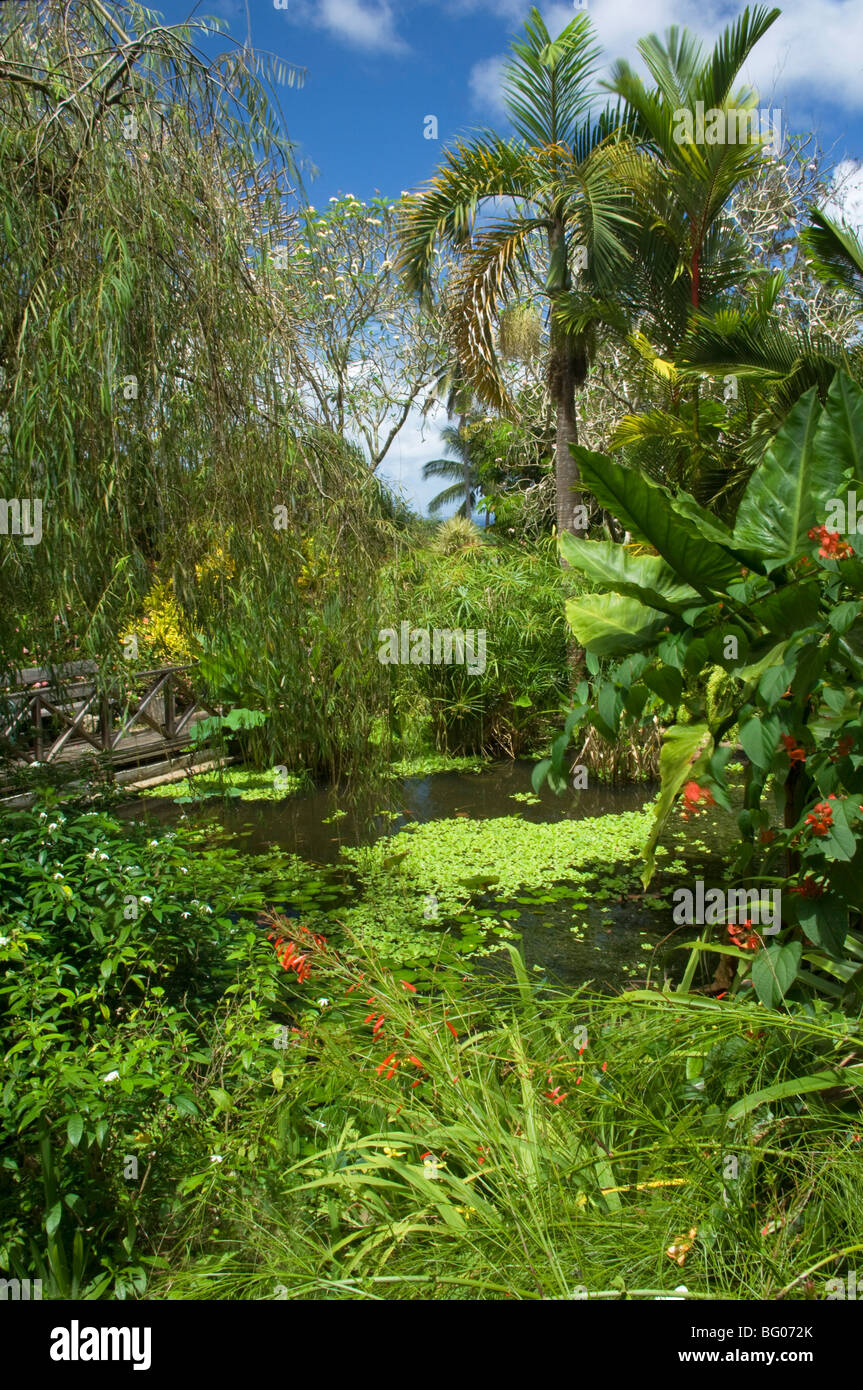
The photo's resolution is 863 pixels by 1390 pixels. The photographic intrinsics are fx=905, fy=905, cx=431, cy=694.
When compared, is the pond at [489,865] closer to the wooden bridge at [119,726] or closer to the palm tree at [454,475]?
the wooden bridge at [119,726]

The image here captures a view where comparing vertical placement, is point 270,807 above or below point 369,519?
below

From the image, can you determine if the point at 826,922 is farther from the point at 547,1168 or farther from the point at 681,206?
the point at 681,206

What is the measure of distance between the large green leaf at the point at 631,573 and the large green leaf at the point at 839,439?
1.68 feet

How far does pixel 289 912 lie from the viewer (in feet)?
17.9

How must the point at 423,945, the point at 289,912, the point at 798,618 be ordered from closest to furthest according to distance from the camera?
1. the point at 798,618
2. the point at 423,945
3. the point at 289,912

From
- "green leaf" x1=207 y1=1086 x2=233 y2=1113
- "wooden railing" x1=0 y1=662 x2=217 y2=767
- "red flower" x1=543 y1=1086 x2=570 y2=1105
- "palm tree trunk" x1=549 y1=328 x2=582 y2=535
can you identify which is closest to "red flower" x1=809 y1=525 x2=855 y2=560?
"red flower" x1=543 y1=1086 x2=570 y2=1105

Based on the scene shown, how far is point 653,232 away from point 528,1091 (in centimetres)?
897

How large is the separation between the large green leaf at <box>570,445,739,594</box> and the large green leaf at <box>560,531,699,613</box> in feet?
0.27

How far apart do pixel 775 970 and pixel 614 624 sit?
1.24 m

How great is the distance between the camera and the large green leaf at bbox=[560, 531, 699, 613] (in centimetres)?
291

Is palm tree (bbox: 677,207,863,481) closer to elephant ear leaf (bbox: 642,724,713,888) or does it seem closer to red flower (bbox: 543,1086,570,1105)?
elephant ear leaf (bbox: 642,724,713,888)

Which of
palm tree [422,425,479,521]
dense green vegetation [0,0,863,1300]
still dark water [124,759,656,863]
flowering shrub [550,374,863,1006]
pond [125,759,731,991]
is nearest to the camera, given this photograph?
dense green vegetation [0,0,863,1300]

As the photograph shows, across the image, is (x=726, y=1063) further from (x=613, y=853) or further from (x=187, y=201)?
(x=613, y=853)
